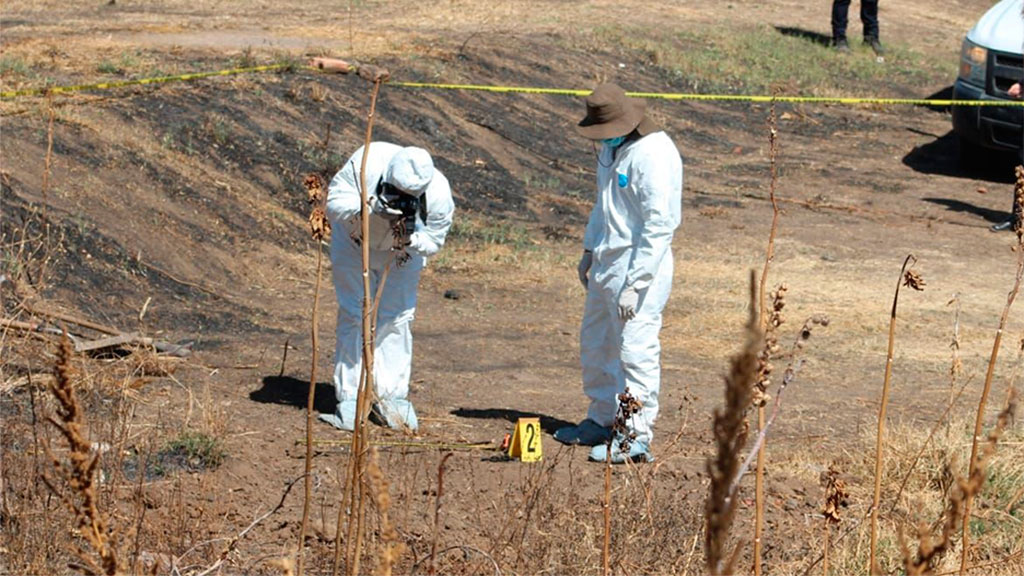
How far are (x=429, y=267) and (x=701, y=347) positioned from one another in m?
2.64

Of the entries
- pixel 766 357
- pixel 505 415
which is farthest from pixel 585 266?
pixel 766 357

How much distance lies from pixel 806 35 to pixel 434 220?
50.6ft

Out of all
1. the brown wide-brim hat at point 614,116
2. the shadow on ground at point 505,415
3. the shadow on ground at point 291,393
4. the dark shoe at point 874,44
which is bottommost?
the shadow on ground at point 505,415

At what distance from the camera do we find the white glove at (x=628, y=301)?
260 inches

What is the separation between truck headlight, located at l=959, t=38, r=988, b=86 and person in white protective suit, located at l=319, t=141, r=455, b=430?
9.39 meters

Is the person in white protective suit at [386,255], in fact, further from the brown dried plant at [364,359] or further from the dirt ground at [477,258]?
the brown dried plant at [364,359]

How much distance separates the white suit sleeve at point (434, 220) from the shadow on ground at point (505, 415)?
1.12 metres

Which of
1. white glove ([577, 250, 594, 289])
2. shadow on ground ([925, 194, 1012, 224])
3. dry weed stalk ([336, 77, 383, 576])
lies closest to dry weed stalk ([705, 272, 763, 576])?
dry weed stalk ([336, 77, 383, 576])

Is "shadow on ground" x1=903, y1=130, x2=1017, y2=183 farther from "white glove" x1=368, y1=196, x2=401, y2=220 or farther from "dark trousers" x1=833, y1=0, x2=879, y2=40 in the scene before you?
"white glove" x1=368, y1=196, x2=401, y2=220

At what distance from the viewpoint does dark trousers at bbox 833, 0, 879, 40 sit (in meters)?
19.9

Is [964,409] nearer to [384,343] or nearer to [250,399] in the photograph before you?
[384,343]

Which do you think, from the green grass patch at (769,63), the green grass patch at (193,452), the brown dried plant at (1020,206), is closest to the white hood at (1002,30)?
the green grass patch at (769,63)

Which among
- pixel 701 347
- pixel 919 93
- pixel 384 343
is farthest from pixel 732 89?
pixel 384 343

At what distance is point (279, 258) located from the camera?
10.9 metres
